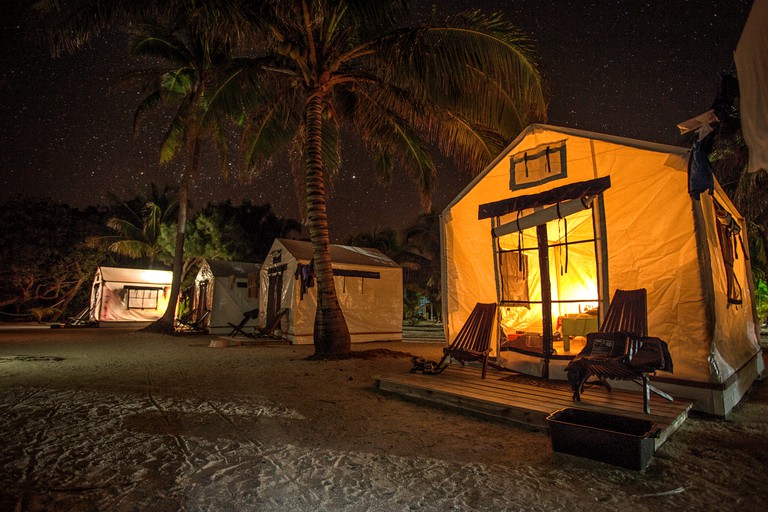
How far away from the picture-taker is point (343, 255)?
41.8 feet

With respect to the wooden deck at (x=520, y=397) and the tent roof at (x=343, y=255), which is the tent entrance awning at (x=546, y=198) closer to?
the wooden deck at (x=520, y=397)

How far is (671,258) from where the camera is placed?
15.1ft

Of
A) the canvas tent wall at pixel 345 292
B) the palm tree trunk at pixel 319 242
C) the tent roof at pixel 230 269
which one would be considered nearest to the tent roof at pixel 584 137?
the palm tree trunk at pixel 319 242

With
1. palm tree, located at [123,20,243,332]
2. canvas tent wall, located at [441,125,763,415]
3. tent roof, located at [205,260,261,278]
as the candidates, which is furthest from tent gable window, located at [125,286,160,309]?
canvas tent wall, located at [441,125,763,415]

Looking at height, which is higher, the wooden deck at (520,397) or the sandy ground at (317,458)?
the wooden deck at (520,397)

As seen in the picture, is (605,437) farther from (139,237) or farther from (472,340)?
(139,237)

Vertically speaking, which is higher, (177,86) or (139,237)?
(177,86)

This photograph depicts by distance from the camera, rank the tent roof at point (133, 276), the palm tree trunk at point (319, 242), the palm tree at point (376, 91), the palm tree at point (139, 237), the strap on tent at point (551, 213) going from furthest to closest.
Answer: the palm tree at point (139, 237) → the tent roof at point (133, 276) → the palm tree trunk at point (319, 242) → the palm tree at point (376, 91) → the strap on tent at point (551, 213)

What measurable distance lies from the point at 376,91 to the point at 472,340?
5.55m

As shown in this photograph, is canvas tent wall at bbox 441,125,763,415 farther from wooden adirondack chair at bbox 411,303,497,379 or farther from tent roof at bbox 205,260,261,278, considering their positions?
tent roof at bbox 205,260,261,278

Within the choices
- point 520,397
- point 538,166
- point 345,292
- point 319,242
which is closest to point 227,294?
point 345,292

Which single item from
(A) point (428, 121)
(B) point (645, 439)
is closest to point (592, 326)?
(B) point (645, 439)

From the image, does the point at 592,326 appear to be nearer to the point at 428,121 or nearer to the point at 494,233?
the point at 494,233

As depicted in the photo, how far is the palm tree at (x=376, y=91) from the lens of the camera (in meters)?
6.60
